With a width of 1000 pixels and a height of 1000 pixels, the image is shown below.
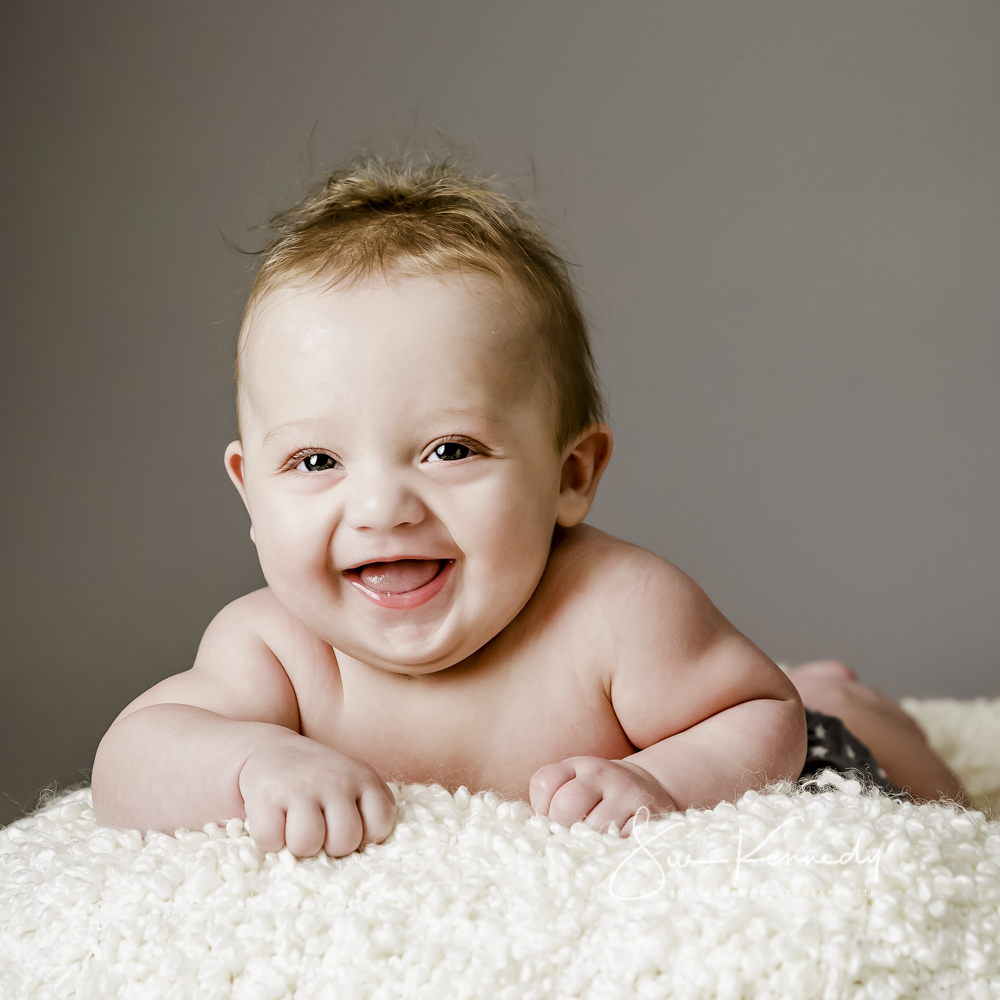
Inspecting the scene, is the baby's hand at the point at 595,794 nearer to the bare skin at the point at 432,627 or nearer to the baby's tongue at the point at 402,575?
the bare skin at the point at 432,627

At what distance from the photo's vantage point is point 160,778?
3.05 ft

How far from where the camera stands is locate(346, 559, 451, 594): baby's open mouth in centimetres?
97

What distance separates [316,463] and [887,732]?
82cm

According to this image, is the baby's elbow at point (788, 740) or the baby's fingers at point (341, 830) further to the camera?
the baby's elbow at point (788, 740)

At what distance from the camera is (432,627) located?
97 cm

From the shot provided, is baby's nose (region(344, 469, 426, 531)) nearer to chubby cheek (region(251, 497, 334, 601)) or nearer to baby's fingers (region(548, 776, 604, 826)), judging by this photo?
chubby cheek (region(251, 497, 334, 601))

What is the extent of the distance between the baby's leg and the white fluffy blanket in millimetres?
513

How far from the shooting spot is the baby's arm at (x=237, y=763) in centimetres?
81

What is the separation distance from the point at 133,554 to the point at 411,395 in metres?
1.47

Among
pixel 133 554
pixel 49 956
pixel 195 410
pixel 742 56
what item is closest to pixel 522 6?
pixel 742 56

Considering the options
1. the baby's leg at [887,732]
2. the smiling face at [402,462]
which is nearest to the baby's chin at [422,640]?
the smiling face at [402,462]

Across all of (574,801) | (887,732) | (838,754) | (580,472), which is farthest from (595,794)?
(887,732)

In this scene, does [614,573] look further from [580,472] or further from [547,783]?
[547,783]

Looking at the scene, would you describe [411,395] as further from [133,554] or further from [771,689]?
[133,554]
